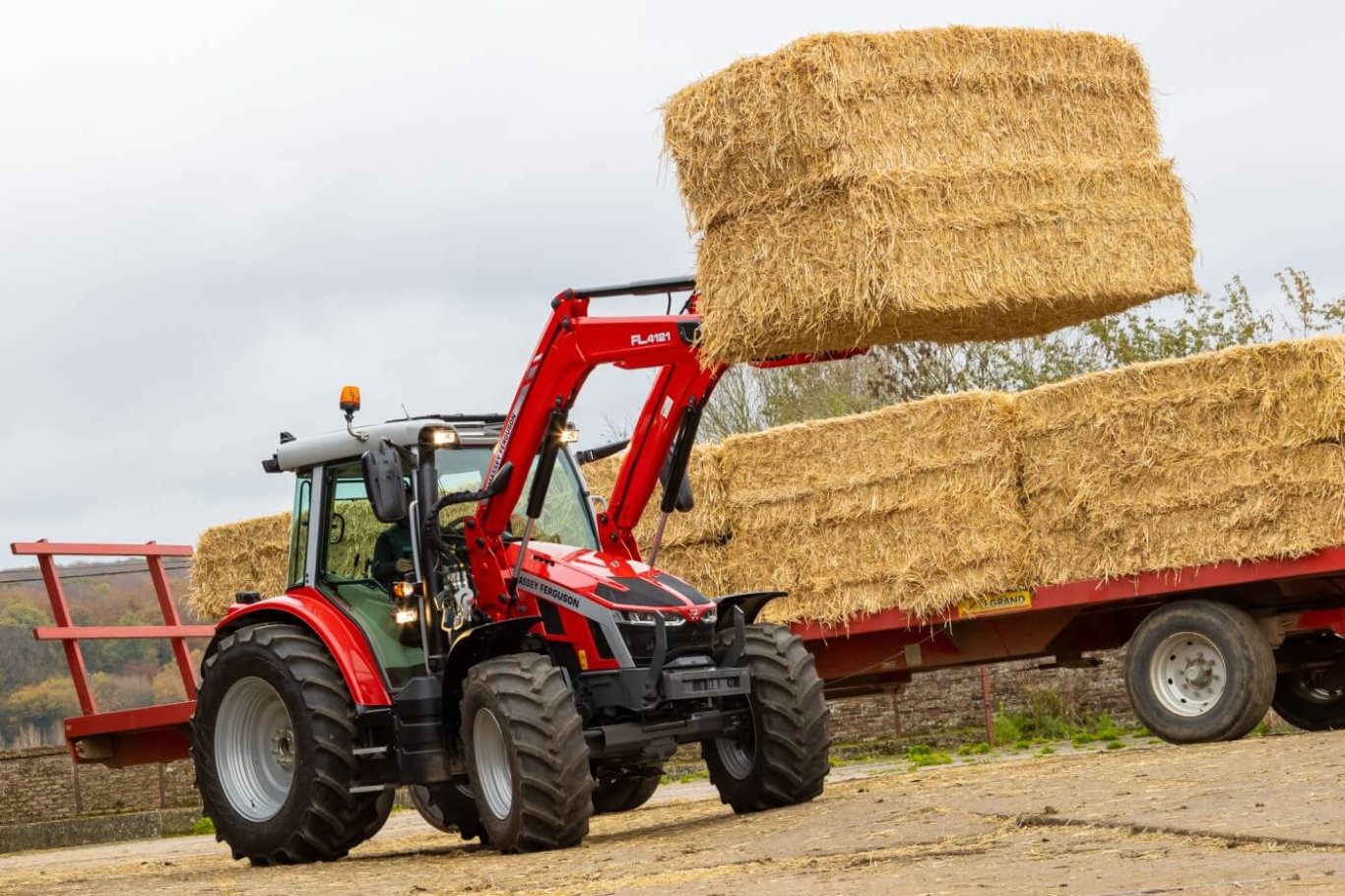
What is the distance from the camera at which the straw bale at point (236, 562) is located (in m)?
18.1

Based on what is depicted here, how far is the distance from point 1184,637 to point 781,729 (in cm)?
368

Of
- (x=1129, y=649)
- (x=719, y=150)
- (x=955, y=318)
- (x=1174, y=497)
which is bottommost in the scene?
(x=1129, y=649)

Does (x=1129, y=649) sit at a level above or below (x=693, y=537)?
below

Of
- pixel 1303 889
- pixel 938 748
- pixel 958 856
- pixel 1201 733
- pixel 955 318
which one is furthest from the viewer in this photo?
pixel 938 748

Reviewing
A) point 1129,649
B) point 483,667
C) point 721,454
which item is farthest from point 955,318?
point 721,454

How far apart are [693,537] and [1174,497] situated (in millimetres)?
4366

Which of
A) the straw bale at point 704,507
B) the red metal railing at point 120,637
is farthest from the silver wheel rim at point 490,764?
the straw bale at point 704,507

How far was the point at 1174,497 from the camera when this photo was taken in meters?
12.5

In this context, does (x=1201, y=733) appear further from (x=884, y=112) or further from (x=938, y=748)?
(x=938, y=748)

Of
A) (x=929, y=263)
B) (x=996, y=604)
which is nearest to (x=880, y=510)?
(x=996, y=604)

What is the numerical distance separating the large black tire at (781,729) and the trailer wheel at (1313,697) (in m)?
4.71

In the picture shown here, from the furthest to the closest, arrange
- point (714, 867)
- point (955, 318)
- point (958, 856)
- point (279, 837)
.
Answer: point (279, 837), point (955, 318), point (714, 867), point (958, 856)

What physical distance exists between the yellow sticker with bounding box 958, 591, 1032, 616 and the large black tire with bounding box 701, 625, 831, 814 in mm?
3253

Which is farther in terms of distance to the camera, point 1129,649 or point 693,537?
point 693,537
